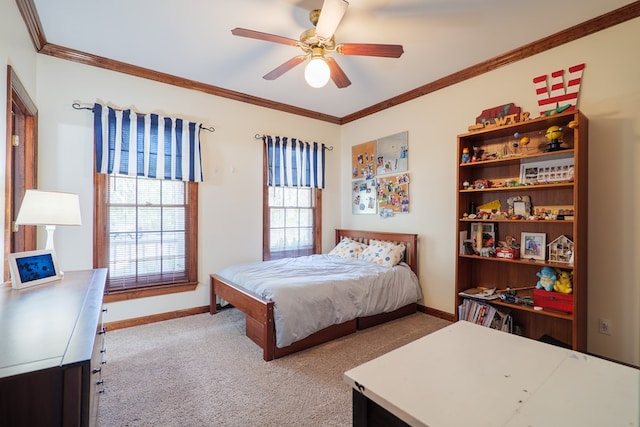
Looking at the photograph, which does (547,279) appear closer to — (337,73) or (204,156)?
(337,73)

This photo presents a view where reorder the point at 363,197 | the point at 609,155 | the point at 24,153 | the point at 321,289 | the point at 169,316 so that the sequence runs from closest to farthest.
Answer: the point at 609,155, the point at 24,153, the point at 321,289, the point at 169,316, the point at 363,197

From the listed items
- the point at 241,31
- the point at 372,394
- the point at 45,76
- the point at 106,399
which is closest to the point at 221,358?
the point at 106,399

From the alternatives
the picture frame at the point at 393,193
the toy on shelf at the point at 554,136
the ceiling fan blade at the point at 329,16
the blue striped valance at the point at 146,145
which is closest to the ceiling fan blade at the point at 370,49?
the ceiling fan blade at the point at 329,16

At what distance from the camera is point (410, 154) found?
153 inches

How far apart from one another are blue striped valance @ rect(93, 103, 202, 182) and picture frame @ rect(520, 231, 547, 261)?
3507mm

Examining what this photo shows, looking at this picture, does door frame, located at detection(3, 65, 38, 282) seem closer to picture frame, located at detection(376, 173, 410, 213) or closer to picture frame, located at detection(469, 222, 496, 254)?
picture frame, located at detection(376, 173, 410, 213)

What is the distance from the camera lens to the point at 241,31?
2.09 meters

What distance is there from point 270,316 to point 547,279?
7.68 feet

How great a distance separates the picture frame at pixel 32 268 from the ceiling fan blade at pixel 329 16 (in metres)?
2.32

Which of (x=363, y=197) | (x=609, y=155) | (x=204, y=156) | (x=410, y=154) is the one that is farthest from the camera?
(x=363, y=197)

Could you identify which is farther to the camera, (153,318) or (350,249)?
(350,249)

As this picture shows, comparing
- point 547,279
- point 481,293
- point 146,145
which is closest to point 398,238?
point 481,293

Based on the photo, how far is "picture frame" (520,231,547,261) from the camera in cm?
265

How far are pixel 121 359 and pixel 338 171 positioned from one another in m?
3.70
